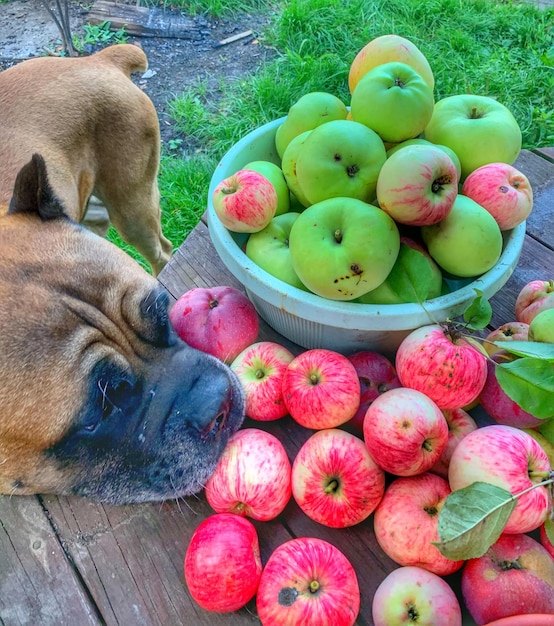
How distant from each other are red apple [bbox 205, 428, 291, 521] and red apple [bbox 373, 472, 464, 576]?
0.22 m

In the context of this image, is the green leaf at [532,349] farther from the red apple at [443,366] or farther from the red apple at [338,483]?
the red apple at [338,483]

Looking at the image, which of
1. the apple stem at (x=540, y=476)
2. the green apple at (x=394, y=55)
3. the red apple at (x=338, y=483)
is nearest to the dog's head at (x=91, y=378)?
the red apple at (x=338, y=483)

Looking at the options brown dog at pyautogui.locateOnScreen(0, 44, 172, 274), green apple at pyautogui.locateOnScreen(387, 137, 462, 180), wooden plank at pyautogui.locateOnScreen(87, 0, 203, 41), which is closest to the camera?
green apple at pyautogui.locateOnScreen(387, 137, 462, 180)

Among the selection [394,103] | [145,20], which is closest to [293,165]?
[394,103]

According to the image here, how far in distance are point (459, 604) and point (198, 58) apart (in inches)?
167

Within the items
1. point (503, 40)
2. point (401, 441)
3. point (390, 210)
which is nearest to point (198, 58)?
point (503, 40)

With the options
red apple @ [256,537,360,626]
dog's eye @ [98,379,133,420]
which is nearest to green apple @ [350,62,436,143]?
dog's eye @ [98,379,133,420]

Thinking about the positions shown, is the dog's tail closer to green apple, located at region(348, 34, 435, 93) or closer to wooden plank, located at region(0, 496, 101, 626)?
green apple, located at region(348, 34, 435, 93)

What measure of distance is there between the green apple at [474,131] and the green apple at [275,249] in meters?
0.47

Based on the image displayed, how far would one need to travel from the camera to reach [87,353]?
120cm

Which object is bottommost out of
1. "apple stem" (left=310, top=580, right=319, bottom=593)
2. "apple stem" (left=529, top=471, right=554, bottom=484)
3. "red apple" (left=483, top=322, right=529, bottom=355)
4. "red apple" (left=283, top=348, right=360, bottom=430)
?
"apple stem" (left=310, top=580, right=319, bottom=593)

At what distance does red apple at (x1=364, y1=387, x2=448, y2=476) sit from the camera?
105 cm

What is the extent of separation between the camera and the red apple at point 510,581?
3.15ft

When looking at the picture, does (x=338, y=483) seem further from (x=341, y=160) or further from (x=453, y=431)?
(x=341, y=160)
